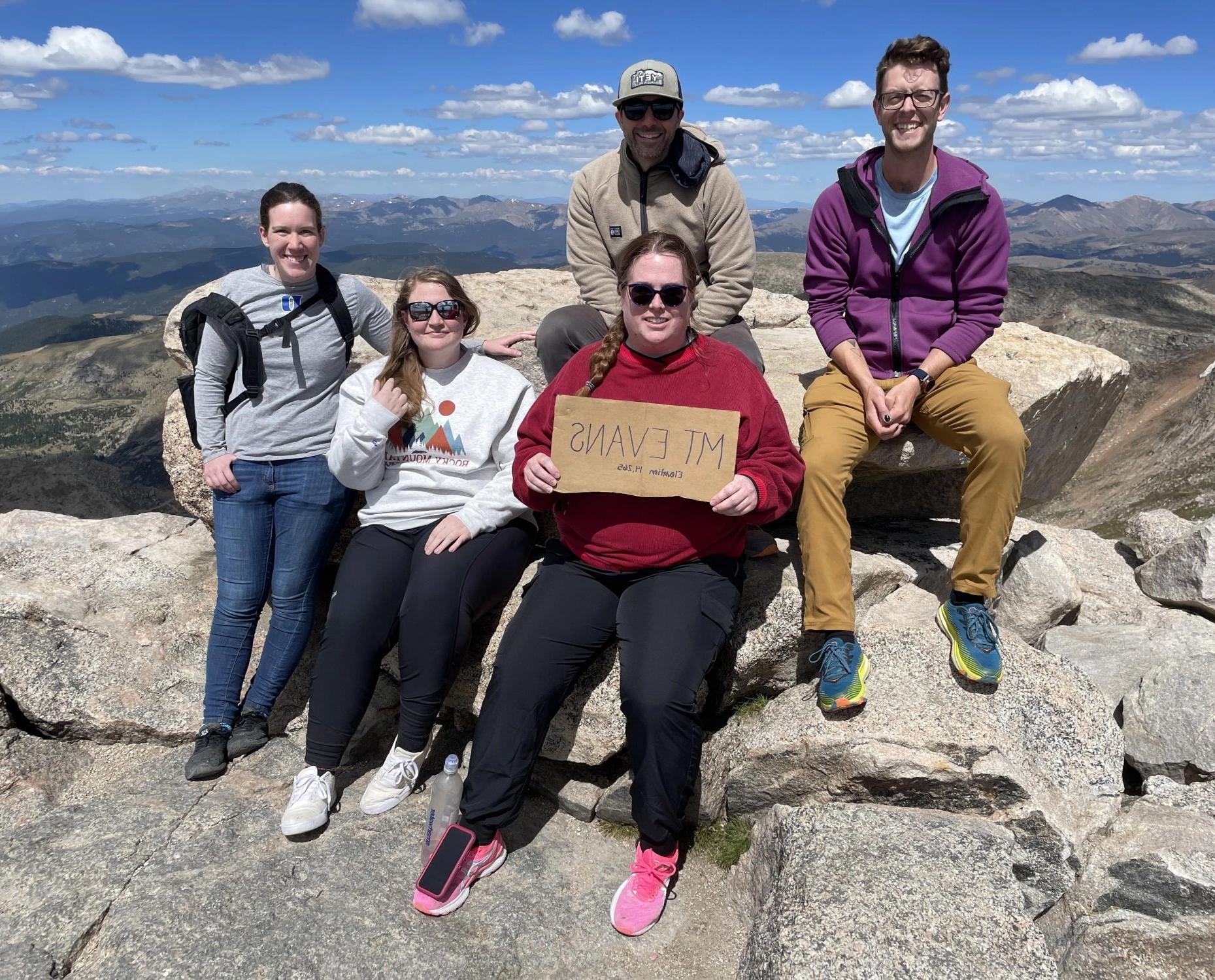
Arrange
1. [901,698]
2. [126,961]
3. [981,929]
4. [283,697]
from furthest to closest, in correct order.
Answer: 1. [283,697]
2. [901,698]
3. [126,961]
4. [981,929]

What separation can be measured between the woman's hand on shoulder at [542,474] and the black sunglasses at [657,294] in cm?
138

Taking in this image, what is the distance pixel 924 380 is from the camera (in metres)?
6.73

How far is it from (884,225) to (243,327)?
6.09 meters

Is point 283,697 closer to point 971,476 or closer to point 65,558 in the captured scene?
point 65,558

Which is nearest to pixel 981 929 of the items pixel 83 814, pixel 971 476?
pixel 971 476

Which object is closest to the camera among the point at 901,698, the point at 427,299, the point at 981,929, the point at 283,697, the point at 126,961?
the point at 981,929

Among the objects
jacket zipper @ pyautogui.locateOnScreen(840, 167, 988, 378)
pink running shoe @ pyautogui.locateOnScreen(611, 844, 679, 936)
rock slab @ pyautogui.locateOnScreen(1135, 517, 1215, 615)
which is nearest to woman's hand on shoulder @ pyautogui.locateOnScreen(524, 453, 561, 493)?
pink running shoe @ pyautogui.locateOnScreen(611, 844, 679, 936)

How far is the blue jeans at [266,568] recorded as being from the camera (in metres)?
7.32

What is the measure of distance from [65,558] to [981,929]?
35.1ft

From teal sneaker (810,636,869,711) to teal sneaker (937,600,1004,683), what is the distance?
92cm

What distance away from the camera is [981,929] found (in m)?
4.71

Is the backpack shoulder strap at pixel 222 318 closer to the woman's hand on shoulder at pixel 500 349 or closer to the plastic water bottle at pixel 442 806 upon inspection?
the woman's hand on shoulder at pixel 500 349

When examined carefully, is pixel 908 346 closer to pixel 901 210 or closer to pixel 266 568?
pixel 901 210

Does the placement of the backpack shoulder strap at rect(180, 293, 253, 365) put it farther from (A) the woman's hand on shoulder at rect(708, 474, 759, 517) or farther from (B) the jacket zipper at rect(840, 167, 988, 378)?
(B) the jacket zipper at rect(840, 167, 988, 378)
